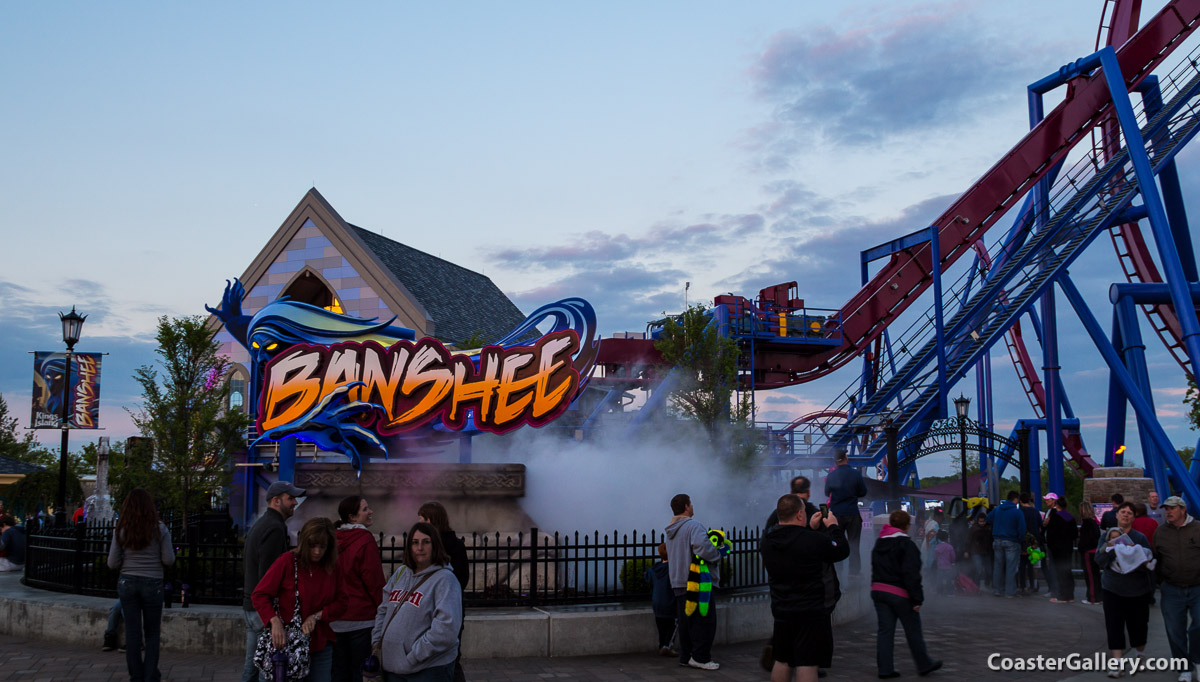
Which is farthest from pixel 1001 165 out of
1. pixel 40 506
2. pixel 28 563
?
pixel 40 506

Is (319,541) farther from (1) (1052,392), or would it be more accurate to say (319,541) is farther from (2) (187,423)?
(1) (1052,392)

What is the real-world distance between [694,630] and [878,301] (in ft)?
72.7

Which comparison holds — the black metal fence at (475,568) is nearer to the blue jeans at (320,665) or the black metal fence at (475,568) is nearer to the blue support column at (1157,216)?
the blue jeans at (320,665)

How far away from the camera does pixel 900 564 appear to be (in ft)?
29.9

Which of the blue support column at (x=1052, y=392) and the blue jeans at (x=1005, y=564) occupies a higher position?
the blue support column at (x=1052, y=392)

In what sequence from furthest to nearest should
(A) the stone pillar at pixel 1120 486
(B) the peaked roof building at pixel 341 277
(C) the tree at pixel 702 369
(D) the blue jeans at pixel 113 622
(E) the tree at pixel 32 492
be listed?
(E) the tree at pixel 32 492
(B) the peaked roof building at pixel 341 277
(C) the tree at pixel 702 369
(A) the stone pillar at pixel 1120 486
(D) the blue jeans at pixel 113 622

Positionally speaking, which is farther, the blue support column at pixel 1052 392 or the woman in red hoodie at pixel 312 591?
the blue support column at pixel 1052 392

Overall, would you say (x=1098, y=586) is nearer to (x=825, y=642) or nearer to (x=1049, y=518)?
(x=1049, y=518)

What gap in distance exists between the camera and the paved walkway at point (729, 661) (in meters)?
9.27

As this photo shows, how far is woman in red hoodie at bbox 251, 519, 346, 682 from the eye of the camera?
5.81m

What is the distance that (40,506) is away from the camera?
34.0 metres

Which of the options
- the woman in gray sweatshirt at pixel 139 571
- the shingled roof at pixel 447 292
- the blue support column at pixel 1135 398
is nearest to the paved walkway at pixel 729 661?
the woman in gray sweatshirt at pixel 139 571

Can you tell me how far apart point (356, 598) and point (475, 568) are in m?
5.52

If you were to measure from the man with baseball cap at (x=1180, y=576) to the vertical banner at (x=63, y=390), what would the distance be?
25.6m
